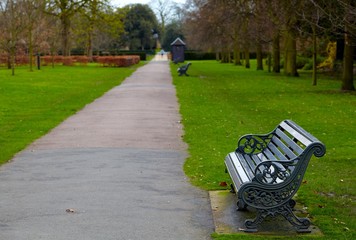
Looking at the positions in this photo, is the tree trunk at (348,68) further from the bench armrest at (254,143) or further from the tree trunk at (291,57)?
the bench armrest at (254,143)

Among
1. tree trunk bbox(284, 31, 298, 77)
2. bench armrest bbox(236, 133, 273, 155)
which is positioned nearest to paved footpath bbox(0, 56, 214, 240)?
bench armrest bbox(236, 133, 273, 155)

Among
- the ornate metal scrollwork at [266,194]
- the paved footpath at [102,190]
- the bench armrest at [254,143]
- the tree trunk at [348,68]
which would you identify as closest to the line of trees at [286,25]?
the tree trunk at [348,68]

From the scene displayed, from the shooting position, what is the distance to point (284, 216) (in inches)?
259

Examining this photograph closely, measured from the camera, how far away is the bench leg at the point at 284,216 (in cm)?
649

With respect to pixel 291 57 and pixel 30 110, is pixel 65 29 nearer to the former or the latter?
pixel 291 57

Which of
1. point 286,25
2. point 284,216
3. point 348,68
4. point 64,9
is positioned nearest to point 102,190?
point 284,216

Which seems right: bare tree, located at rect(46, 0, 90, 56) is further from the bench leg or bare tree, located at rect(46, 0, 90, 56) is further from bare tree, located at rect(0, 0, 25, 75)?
the bench leg

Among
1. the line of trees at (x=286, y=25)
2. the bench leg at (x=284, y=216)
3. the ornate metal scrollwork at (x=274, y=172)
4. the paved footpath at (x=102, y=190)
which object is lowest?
the paved footpath at (x=102, y=190)

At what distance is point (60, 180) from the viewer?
30.6 ft

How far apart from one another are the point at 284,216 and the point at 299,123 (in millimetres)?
10962

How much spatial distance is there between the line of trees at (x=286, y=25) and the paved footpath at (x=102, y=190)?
339 inches

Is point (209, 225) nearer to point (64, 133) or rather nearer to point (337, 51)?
point (64, 133)

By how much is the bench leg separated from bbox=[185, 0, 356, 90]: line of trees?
1268 centimetres

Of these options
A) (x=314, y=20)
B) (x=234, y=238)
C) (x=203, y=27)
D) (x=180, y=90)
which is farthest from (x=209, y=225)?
(x=203, y=27)
